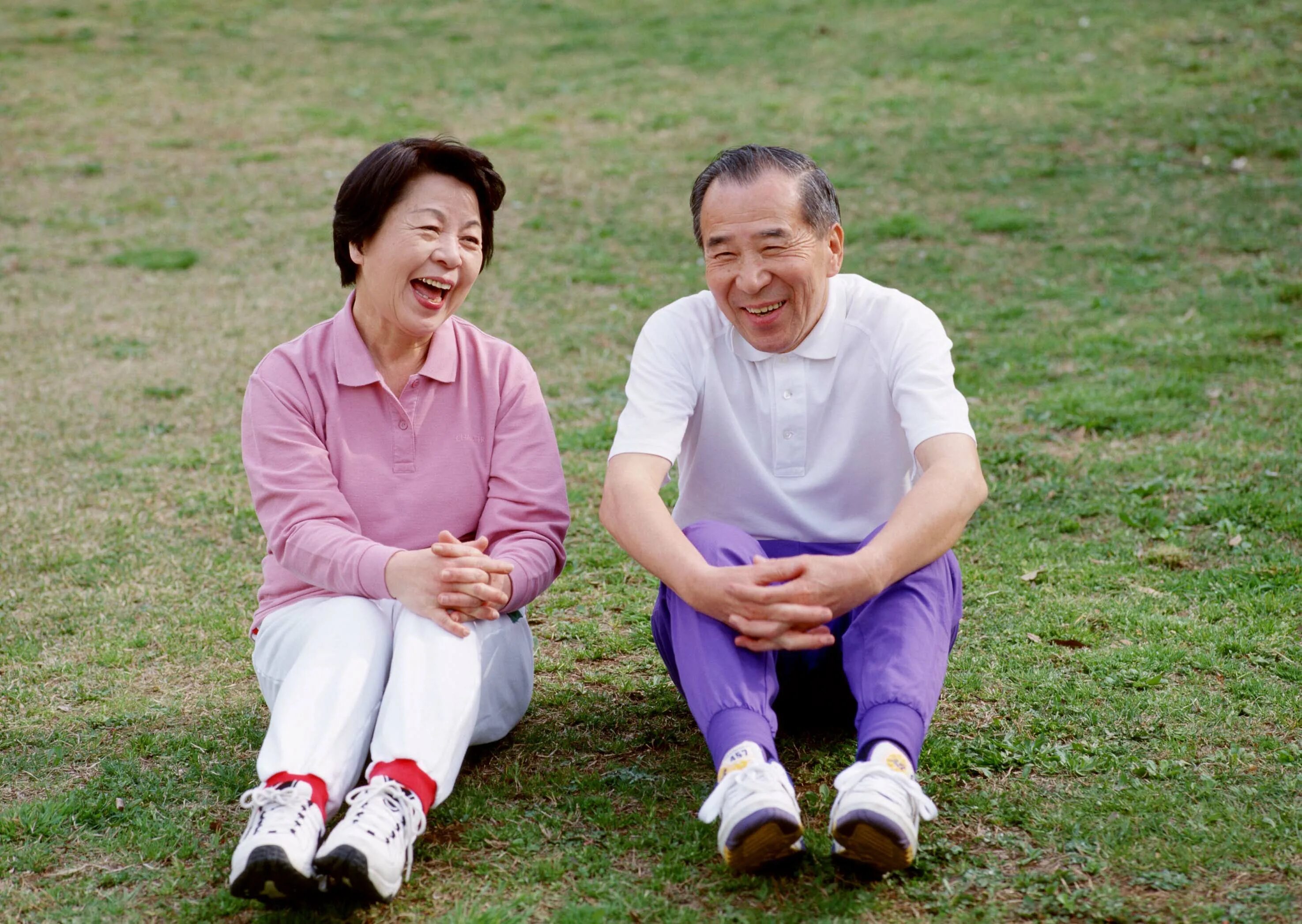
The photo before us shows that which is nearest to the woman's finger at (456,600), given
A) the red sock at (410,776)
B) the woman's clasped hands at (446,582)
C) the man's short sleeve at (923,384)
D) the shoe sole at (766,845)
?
the woman's clasped hands at (446,582)

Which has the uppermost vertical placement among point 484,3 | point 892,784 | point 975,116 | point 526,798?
point 484,3

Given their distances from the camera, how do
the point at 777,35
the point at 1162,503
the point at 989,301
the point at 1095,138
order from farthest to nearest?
the point at 777,35
the point at 1095,138
the point at 989,301
the point at 1162,503

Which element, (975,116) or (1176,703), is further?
(975,116)

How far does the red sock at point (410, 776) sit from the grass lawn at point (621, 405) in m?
0.22

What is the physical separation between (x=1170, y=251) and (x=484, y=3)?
43.2ft

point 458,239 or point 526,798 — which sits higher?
point 458,239

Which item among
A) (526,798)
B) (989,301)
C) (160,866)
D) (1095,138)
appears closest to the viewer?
(160,866)

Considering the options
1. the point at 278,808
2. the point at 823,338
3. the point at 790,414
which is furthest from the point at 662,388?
the point at 278,808

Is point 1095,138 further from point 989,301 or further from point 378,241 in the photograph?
point 378,241

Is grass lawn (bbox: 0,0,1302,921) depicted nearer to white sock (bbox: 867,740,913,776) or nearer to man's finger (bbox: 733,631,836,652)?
white sock (bbox: 867,740,913,776)

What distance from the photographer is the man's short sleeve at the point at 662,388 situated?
3480 millimetres

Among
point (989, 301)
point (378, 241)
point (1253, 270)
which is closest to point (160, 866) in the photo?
point (378, 241)

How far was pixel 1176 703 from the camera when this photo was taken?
370 cm

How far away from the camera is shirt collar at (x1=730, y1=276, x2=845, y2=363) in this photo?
354cm
